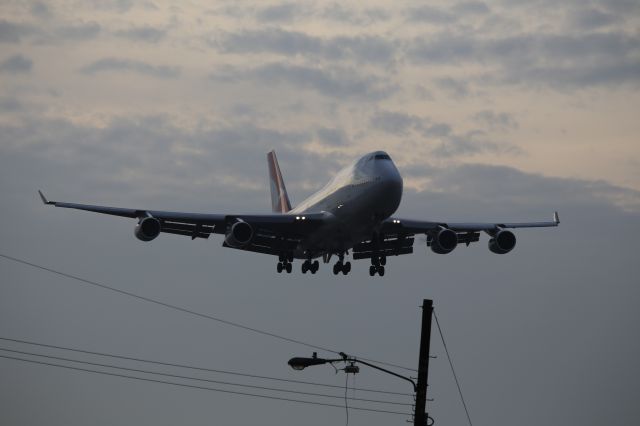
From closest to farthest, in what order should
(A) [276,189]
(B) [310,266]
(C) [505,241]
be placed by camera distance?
(B) [310,266] < (C) [505,241] < (A) [276,189]

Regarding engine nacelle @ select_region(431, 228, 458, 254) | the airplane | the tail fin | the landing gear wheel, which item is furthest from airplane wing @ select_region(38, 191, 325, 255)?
the tail fin

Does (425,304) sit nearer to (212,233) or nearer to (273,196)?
(212,233)

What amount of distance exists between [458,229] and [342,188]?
14189 mm

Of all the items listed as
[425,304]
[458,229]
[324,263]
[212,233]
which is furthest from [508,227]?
[425,304]

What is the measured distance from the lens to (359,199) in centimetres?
6022

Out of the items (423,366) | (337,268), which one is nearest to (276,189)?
(337,268)

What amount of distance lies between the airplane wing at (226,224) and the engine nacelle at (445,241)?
968 cm

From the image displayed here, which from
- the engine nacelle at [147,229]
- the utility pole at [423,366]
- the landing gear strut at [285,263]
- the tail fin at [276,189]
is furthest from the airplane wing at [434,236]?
the utility pole at [423,366]

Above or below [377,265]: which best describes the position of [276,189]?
above

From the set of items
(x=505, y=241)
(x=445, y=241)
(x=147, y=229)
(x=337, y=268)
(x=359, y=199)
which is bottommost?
(x=147, y=229)

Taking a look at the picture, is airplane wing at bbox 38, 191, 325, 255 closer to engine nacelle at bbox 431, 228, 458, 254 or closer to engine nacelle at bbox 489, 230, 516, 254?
engine nacelle at bbox 431, 228, 458, 254

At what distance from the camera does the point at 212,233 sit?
68688 mm

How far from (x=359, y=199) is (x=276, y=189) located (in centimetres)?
3801

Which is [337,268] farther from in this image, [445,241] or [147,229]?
[147,229]
